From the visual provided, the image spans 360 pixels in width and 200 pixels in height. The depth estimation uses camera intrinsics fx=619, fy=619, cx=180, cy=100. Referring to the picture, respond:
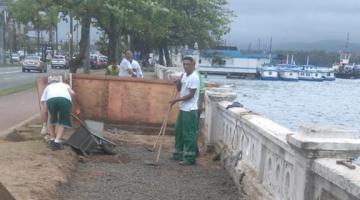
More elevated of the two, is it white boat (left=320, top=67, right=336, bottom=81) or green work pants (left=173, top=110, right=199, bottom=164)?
green work pants (left=173, top=110, right=199, bottom=164)

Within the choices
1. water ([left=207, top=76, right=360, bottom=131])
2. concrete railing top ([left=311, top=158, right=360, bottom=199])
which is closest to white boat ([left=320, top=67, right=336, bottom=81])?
water ([left=207, top=76, right=360, bottom=131])

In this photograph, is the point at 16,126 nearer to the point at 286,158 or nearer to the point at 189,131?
the point at 189,131

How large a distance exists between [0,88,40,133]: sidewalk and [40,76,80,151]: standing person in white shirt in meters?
2.83

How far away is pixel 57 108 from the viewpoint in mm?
Answer: 10008

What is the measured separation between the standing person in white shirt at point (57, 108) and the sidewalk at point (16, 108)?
283 centimetres

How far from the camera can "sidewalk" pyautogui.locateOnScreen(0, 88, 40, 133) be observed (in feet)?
47.3

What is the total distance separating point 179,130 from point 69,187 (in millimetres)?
2551

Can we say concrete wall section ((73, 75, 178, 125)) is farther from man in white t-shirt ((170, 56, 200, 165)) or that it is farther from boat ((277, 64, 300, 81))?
boat ((277, 64, 300, 81))

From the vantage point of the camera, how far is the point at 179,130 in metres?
10.1

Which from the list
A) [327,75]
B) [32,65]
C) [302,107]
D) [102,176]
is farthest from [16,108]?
[327,75]

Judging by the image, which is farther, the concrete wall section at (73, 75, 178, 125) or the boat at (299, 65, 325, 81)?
the boat at (299, 65, 325, 81)

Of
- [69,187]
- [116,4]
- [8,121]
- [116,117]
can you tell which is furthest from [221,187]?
[116,4]

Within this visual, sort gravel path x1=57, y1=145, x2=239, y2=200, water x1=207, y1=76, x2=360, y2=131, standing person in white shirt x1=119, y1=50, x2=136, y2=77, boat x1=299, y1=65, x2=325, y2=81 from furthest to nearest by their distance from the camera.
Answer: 1. boat x1=299, y1=65, x2=325, y2=81
2. water x1=207, y1=76, x2=360, y2=131
3. standing person in white shirt x1=119, y1=50, x2=136, y2=77
4. gravel path x1=57, y1=145, x2=239, y2=200

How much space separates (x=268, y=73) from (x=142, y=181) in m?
85.3
